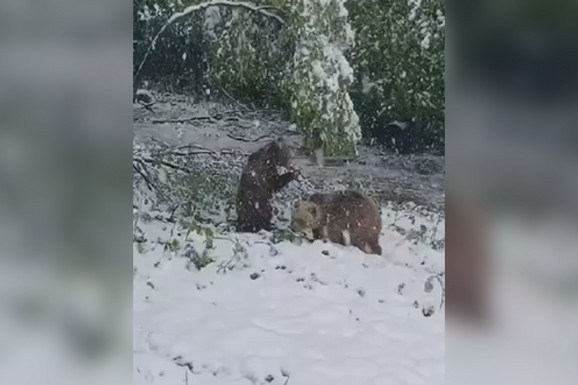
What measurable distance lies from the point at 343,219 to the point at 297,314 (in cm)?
36

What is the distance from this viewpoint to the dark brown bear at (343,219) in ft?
7.05

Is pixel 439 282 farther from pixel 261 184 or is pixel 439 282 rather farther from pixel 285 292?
pixel 261 184

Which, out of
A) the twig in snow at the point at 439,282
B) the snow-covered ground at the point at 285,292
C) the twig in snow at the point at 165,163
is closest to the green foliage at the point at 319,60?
the snow-covered ground at the point at 285,292

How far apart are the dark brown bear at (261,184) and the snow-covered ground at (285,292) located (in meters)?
0.03

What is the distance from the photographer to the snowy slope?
2.10 metres

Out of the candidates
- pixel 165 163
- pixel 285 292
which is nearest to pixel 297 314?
pixel 285 292

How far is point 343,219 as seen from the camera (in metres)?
2.16

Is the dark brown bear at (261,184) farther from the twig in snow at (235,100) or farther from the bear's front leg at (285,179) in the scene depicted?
the twig in snow at (235,100)

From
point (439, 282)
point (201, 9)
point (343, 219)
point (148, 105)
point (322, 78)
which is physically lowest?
point (439, 282)

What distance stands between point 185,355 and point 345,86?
107cm

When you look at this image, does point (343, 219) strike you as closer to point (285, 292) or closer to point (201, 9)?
point (285, 292)

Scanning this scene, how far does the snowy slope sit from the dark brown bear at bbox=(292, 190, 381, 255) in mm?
34

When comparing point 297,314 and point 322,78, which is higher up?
point 322,78
